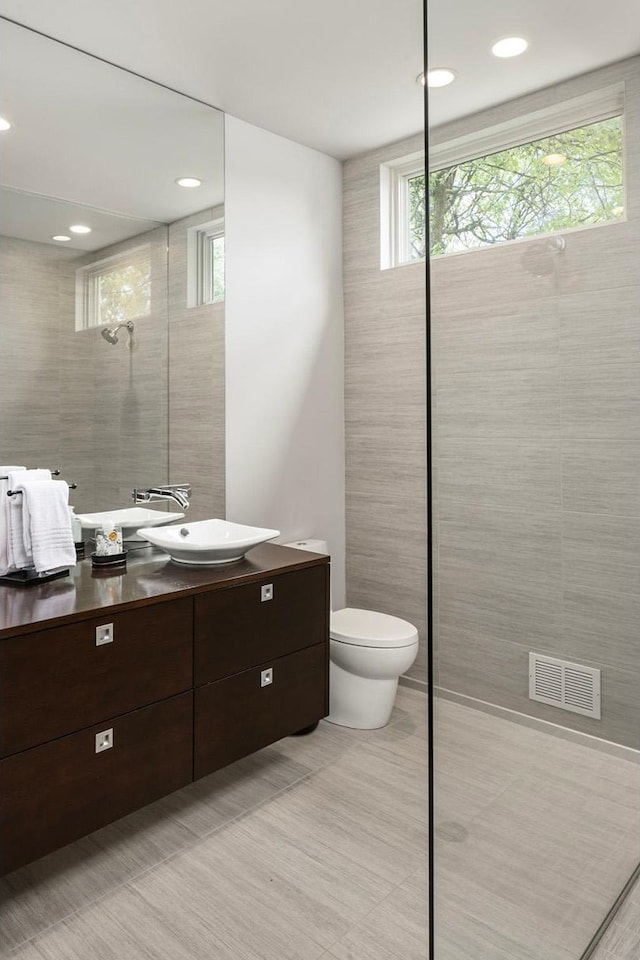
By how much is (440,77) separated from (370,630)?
6.93 ft

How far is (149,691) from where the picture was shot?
6.57ft

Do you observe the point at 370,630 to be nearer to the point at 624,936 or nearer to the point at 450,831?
the point at 624,936

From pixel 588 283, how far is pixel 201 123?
6.91 ft

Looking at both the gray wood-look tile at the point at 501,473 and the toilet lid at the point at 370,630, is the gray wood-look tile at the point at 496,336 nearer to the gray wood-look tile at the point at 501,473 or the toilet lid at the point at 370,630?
the gray wood-look tile at the point at 501,473

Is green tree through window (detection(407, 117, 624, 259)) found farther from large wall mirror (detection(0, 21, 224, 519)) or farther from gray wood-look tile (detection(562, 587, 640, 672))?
large wall mirror (detection(0, 21, 224, 519))

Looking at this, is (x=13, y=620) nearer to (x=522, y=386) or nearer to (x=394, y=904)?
(x=394, y=904)

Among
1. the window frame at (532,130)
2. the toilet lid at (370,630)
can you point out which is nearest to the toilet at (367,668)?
the toilet lid at (370,630)

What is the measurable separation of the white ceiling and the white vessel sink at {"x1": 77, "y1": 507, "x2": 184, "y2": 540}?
5.31 feet

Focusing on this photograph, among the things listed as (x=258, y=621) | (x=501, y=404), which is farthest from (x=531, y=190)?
(x=258, y=621)

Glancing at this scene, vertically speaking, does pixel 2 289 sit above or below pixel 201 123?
below

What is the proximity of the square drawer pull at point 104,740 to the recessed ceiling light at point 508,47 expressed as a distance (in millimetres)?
1830

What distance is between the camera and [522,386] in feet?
3.99

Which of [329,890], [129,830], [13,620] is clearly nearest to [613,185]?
[13,620]

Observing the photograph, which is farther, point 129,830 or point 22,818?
point 129,830
